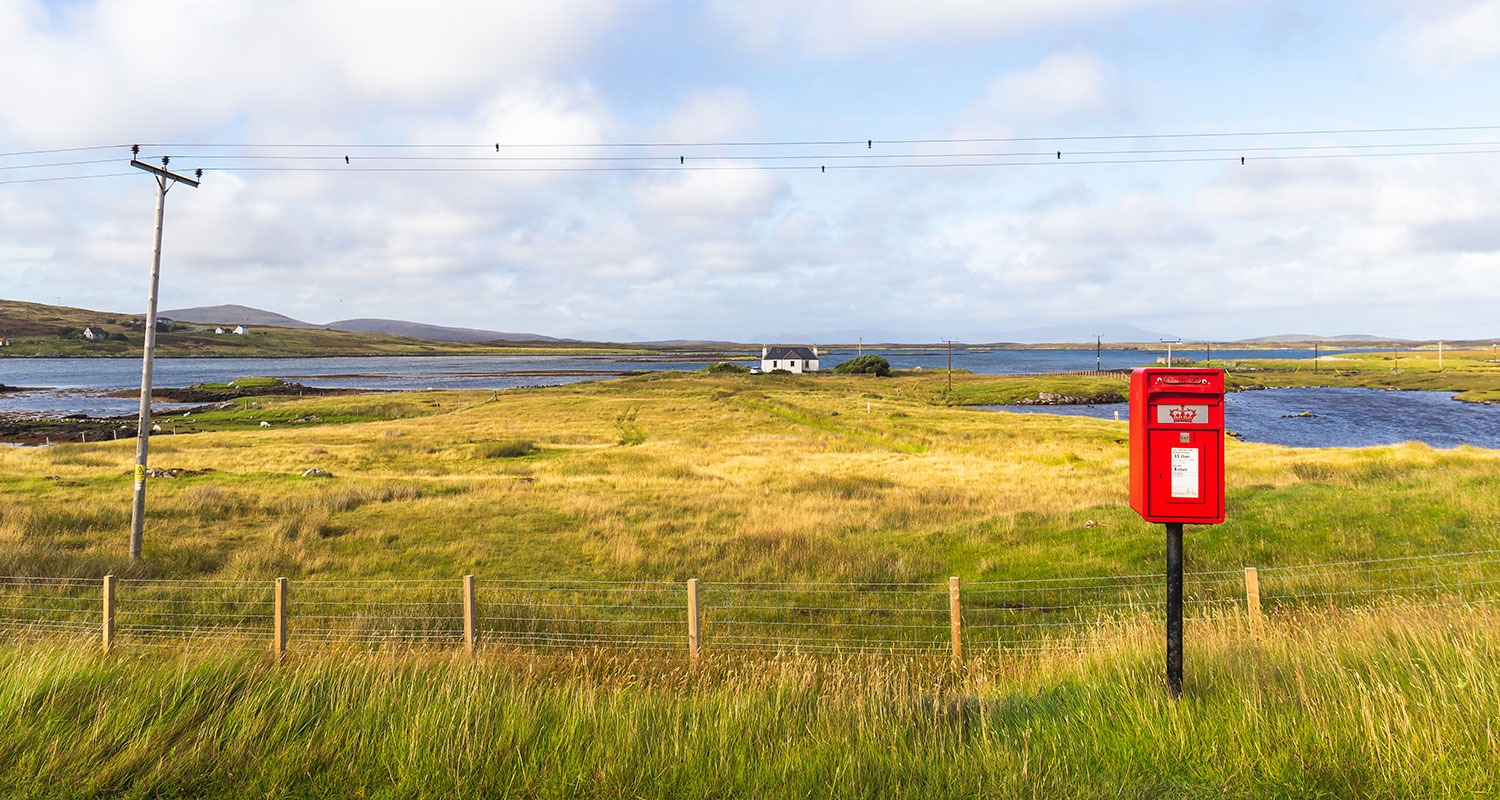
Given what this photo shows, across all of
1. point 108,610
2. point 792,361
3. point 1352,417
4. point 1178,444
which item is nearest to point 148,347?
point 108,610

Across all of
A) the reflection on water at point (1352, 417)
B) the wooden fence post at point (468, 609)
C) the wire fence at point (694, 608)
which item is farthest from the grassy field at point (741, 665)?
the reflection on water at point (1352, 417)

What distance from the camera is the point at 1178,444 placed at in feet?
16.6

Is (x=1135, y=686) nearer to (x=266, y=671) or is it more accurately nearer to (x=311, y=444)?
(x=266, y=671)

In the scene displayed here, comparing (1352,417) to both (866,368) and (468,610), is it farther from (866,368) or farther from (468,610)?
(468,610)

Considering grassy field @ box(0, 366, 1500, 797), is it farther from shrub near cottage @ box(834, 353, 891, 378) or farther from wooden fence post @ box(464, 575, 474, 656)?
shrub near cottage @ box(834, 353, 891, 378)

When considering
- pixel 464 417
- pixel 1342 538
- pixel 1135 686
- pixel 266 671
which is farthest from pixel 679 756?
pixel 464 417

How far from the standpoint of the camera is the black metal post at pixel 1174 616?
16.6 ft

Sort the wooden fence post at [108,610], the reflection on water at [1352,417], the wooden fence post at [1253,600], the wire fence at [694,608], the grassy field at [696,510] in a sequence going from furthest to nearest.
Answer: the reflection on water at [1352,417] → the grassy field at [696,510] → the wire fence at [694,608] → the wooden fence post at [108,610] → the wooden fence post at [1253,600]

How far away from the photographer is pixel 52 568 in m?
15.0

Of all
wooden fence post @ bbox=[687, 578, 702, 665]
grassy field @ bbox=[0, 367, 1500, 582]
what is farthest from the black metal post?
grassy field @ bbox=[0, 367, 1500, 582]

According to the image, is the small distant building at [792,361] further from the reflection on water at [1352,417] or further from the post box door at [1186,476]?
the post box door at [1186,476]

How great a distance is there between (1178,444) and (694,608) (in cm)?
560

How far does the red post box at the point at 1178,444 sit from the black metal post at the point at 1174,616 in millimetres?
155

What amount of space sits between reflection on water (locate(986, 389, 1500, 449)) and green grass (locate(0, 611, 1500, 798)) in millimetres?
49360
